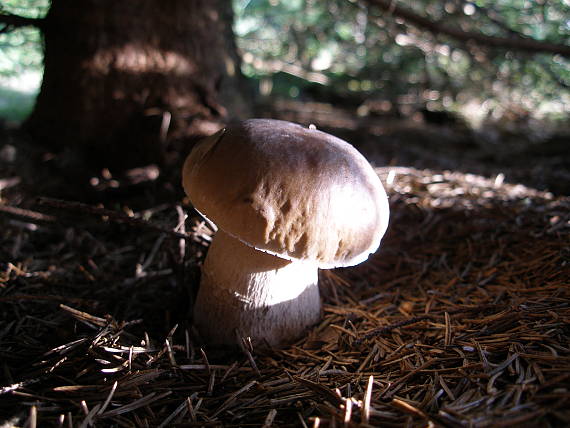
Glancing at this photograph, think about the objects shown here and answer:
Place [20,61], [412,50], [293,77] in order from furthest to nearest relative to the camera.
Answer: [293,77], [412,50], [20,61]

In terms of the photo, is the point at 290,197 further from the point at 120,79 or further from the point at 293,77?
the point at 293,77

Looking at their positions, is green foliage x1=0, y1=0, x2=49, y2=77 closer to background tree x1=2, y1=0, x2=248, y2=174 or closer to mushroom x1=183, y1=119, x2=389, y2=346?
background tree x1=2, y1=0, x2=248, y2=174

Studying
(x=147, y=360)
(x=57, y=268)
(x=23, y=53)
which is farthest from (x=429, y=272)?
(x=23, y=53)

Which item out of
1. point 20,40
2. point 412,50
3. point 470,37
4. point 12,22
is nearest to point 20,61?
point 20,40

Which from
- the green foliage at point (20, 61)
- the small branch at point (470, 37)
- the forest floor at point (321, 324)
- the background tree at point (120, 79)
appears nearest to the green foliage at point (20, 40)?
the green foliage at point (20, 61)

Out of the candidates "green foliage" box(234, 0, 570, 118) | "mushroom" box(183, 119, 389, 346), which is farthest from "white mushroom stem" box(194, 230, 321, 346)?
"green foliage" box(234, 0, 570, 118)

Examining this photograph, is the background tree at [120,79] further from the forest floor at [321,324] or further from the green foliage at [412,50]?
the green foliage at [412,50]
